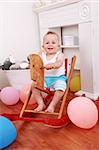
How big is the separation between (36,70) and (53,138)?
1.55 ft

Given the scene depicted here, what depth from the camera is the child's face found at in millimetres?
1519

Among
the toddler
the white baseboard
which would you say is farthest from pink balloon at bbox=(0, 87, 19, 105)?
the white baseboard

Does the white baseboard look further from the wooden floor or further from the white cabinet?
the wooden floor

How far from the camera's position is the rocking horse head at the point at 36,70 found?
140cm

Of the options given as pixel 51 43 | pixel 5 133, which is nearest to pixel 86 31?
Result: pixel 51 43

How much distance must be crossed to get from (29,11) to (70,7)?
0.60 m

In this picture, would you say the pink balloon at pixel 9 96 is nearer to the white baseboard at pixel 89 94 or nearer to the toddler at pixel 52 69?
the toddler at pixel 52 69

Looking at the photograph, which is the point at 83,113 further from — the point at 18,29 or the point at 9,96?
the point at 18,29

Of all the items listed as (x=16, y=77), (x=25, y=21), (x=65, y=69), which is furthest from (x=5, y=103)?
(x=25, y=21)

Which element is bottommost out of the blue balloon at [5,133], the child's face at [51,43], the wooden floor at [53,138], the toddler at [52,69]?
the wooden floor at [53,138]

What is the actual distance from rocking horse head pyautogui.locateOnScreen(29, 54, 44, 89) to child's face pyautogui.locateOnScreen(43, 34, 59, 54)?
0.15 meters

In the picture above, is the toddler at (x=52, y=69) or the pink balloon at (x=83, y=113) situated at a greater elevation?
the toddler at (x=52, y=69)

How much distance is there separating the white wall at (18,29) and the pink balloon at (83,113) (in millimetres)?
1165

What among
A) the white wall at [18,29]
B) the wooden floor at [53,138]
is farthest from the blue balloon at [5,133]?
the white wall at [18,29]
